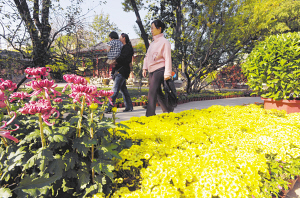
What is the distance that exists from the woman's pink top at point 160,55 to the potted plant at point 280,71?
2.83m

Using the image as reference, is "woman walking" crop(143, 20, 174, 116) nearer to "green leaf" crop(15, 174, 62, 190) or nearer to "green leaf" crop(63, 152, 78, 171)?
"green leaf" crop(63, 152, 78, 171)

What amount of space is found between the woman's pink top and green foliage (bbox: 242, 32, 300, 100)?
2.83 metres

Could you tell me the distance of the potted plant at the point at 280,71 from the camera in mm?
4426

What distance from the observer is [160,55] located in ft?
12.3

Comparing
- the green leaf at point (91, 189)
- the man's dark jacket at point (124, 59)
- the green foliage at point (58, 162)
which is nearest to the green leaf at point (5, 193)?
the green foliage at point (58, 162)

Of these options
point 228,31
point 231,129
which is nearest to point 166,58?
point 231,129

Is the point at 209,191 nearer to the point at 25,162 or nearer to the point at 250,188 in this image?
the point at 250,188

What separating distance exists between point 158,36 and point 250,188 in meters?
3.17

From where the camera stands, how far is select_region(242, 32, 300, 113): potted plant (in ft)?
14.5

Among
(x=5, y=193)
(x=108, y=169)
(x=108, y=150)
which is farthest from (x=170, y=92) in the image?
(x=5, y=193)

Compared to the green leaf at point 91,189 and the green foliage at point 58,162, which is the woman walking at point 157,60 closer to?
the green foliage at point 58,162

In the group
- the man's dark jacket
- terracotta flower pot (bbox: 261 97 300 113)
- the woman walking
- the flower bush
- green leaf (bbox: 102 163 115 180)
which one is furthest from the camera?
the man's dark jacket

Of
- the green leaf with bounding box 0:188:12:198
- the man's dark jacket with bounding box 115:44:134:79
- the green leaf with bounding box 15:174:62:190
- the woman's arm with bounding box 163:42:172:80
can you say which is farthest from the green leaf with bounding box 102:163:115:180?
the man's dark jacket with bounding box 115:44:134:79

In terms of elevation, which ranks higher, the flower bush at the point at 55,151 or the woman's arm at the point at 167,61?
the woman's arm at the point at 167,61
